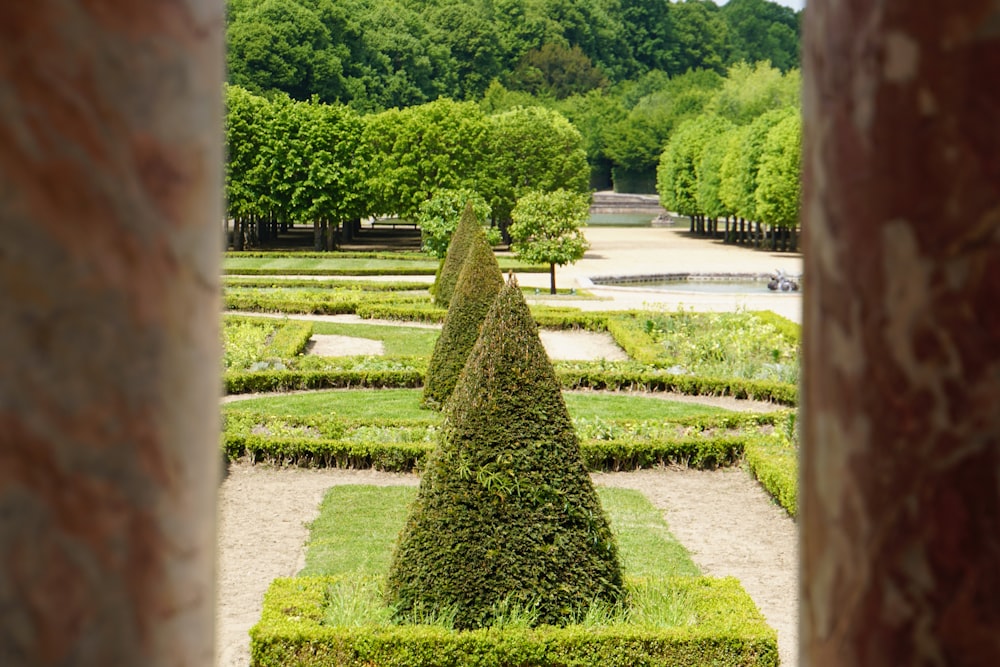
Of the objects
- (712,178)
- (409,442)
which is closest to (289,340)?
(409,442)

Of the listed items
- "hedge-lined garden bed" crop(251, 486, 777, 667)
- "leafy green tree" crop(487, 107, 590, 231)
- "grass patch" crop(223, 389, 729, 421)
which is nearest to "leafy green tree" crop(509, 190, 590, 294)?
"grass patch" crop(223, 389, 729, 421)

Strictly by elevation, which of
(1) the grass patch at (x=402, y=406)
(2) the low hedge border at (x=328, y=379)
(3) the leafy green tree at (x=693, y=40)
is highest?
(3) the leafy green tree at (x=693, y=40)

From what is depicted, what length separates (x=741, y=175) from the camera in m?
56.5

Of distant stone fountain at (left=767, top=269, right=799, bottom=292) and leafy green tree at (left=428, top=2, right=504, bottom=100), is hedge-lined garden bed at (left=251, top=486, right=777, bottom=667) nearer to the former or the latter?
distant stone fountain at (left=767, top=269, right=799, bottom=292)

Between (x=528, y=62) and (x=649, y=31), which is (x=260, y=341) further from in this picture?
(x=649, y=31)

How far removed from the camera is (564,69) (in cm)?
10806

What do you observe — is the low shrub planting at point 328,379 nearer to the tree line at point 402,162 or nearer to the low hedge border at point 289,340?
the low hedge border at point 289,340

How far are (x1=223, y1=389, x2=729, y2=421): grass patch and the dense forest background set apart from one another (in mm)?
37593
